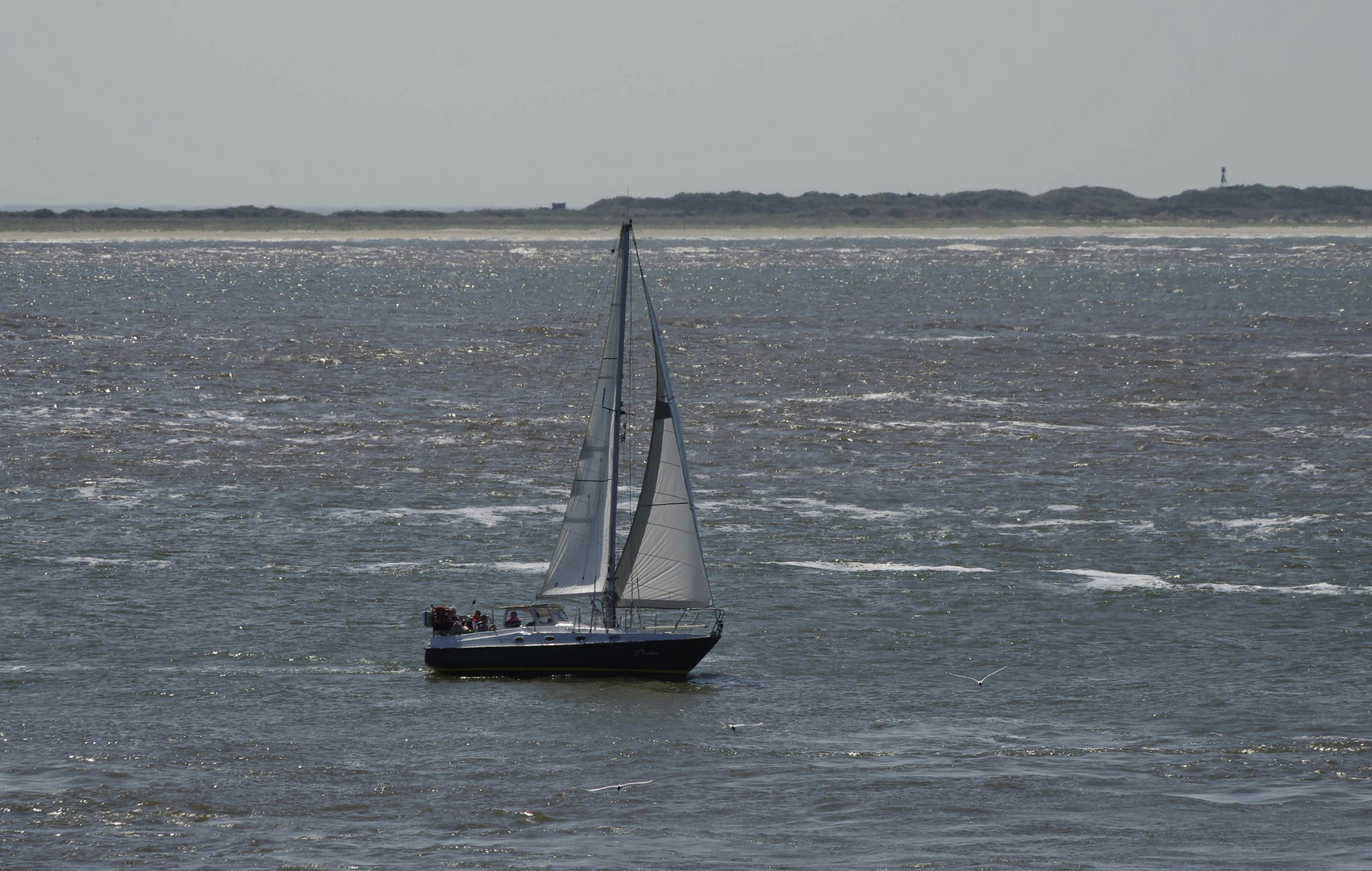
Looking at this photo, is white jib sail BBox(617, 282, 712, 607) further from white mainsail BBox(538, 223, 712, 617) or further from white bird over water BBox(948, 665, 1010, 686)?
white bird over water BBox(948, 665, 1010, 686)

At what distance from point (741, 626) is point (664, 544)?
5580mm

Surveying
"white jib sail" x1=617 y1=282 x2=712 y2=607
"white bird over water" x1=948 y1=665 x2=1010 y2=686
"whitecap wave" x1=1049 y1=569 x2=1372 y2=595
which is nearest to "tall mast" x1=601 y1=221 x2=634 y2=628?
"white jib sail" x1=617 y1=282 x2=712 y2=607

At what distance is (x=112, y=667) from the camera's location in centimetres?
4231

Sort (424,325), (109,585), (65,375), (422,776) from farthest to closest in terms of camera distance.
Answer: (424,325)
(65,375)
(109,585)
(422,776)

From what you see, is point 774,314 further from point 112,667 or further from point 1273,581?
point 112,667

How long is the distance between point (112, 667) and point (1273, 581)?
1279 inches

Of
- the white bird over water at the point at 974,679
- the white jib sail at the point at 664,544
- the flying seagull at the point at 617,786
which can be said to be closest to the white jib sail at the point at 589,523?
the white jib sail at the point at 664,544

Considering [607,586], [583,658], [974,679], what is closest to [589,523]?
[607,586]

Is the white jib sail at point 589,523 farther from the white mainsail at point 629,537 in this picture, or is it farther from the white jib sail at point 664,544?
the white jib sail at point 664,544

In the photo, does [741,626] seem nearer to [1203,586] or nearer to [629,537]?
[629,537]

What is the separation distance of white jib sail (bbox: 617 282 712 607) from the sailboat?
0.06 feet

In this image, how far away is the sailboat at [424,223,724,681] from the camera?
41.6m

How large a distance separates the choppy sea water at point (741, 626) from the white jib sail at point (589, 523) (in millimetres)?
2937

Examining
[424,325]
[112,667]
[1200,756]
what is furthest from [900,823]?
[424,325]
